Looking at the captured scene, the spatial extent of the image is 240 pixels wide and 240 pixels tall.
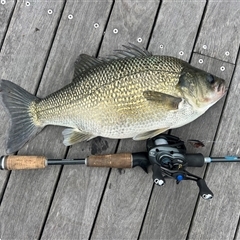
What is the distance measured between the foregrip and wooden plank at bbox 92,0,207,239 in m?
0.18

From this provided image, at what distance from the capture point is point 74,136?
7.93 feet

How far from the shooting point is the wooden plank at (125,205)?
2564mm

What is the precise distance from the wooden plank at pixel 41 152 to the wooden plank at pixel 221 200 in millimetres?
1135

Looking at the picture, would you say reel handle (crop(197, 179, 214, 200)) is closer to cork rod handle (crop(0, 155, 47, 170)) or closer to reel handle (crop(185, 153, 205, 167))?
reel handle (crop(185, 153, 205, 167))

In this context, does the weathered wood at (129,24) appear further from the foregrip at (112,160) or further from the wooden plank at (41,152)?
the foregrip at (112,160)

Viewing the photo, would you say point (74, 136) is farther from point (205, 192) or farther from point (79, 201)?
point (205, 192)

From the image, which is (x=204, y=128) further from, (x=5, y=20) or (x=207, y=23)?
(x=5, y=20)

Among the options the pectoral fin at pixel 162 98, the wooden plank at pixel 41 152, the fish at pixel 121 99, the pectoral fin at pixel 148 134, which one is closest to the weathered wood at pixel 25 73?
the wooden plank at pixel 41 152

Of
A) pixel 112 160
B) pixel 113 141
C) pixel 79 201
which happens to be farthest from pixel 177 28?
pixel 79 201

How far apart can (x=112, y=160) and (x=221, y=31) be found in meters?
1.33

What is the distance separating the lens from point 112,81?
7.48 ft

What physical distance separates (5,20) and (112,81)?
3.49 feet

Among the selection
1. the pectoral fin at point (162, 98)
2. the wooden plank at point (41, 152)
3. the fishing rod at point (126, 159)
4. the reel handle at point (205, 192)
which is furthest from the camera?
the wooden plank at point (41, 152)

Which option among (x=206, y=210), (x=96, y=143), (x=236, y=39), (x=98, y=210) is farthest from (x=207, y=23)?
(x=98, y=210)
